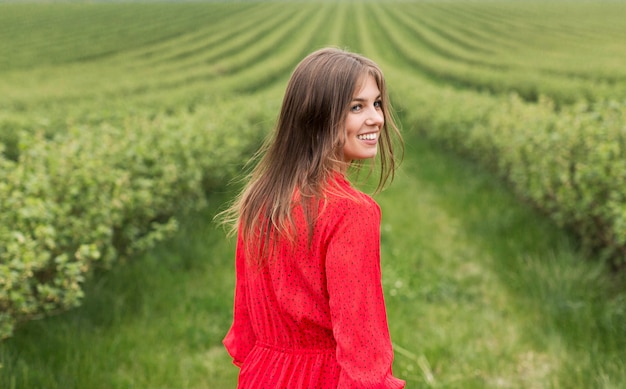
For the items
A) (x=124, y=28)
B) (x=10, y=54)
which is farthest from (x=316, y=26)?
(x=10, y=54)

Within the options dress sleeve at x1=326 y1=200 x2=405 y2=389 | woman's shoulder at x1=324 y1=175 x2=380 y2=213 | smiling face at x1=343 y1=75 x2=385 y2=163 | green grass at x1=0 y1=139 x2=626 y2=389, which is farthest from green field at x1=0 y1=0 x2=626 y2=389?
dress sleeve at x1=326 y1=200 x2=405 y2=389

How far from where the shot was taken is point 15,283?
3.12 metres

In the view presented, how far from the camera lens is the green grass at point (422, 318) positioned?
3520 mm

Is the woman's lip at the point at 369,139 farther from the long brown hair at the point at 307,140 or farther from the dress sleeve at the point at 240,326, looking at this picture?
the dress sleeve at the point at 240,326

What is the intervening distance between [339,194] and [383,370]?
0.40m

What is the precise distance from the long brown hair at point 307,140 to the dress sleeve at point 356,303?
0.13 meters

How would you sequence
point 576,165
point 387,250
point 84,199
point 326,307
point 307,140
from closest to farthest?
1. point 326,307
2. point 307,140
3. point 84,199
4. point 576,165
5. point 387,250

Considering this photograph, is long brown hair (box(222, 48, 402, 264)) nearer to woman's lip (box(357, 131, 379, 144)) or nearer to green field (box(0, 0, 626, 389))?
woman's lip (box(357, 131, 379, 144))

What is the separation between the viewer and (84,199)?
13.6ft

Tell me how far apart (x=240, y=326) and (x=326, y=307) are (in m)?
0.43

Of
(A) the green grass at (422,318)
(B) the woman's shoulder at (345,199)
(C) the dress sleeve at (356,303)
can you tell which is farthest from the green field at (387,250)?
(C) the dress sleeve at (356,303)

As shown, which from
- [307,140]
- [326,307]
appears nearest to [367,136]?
[307,140]

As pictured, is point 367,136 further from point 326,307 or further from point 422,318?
point 422,318

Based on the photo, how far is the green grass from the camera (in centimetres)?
352
